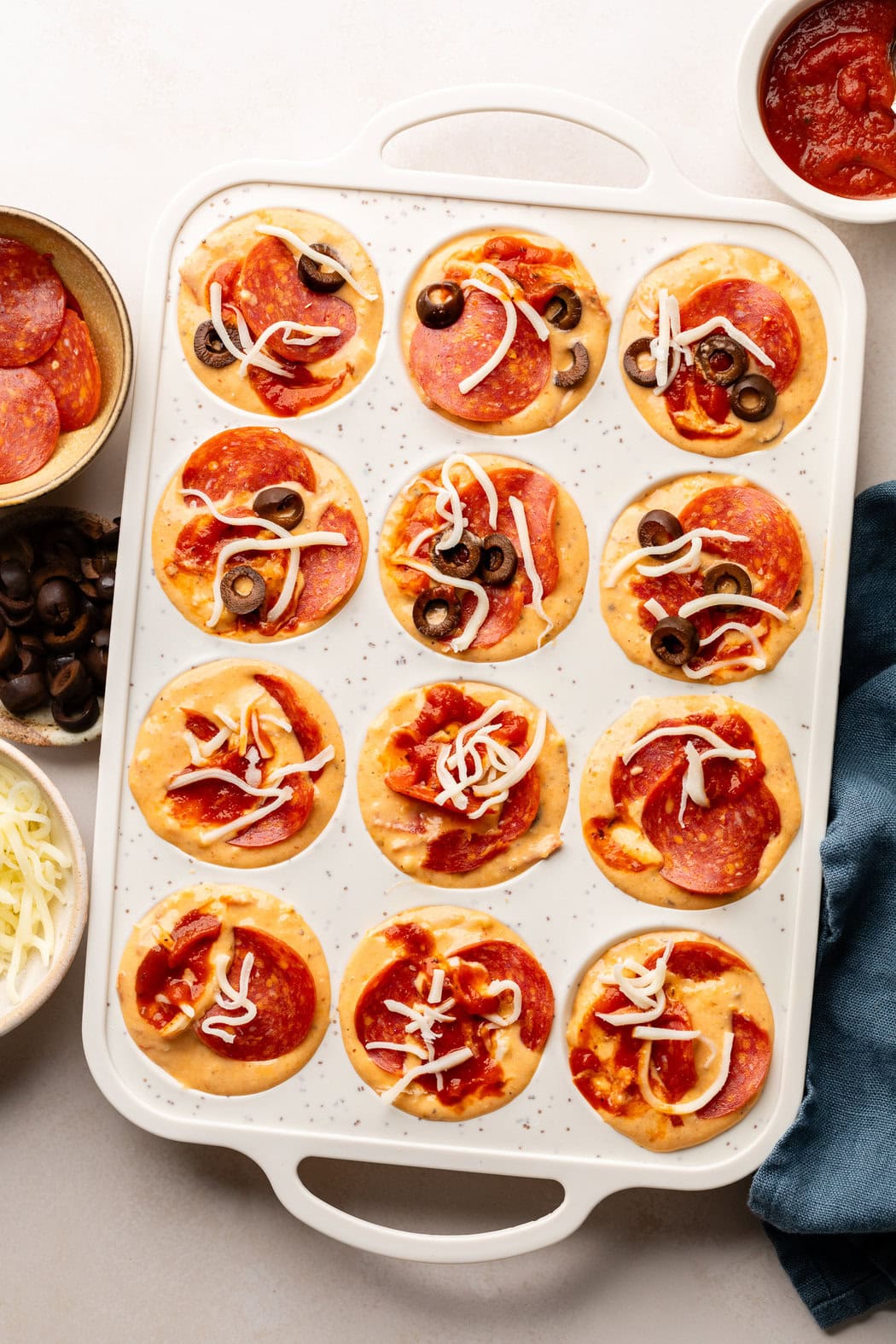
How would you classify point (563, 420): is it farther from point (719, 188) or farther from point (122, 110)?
point (122, 110)

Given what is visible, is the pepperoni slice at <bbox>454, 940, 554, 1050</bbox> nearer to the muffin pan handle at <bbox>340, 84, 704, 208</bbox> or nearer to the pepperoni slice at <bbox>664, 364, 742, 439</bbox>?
the pepperoni slice at <bbox>664, 364, 742, 439</bbox>

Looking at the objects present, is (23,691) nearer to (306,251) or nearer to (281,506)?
(281,506)

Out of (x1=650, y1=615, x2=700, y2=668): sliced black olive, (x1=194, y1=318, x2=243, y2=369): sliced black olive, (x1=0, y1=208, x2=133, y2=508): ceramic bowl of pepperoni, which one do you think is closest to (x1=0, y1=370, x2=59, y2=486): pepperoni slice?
(x1=0, y1=208, x2=133, y2=508): ceramic bowl of pepperoni

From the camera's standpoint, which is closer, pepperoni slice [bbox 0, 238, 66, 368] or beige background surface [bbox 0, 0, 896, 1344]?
pepperoni slice [bbox 0, 238, 66, 368]

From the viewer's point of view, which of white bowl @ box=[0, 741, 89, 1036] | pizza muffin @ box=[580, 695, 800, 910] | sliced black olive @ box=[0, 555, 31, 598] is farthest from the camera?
sliced black olive @ box=[0, 555, 31, 598]

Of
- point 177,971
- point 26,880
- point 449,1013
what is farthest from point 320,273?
point 449,1013

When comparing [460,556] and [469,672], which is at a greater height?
[460,556]
